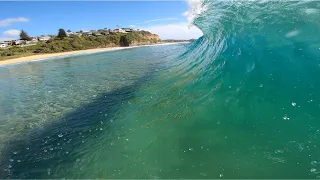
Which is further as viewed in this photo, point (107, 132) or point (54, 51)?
point (54, 51)

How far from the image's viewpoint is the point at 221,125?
481cm

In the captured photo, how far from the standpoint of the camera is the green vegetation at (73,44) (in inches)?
2822

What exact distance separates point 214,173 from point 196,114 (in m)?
1.84

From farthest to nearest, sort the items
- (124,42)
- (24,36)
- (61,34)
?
(24,36) → (124,42) → (61,34)

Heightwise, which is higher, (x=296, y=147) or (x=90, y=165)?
(x=296, y=147)

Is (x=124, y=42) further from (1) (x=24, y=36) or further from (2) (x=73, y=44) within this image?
(1) (x=24, y=36)

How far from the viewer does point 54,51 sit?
3000 inches

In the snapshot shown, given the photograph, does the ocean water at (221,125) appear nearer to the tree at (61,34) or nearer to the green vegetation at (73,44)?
the green vegetation at (73,44)

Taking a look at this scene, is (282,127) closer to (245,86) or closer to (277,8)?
(245,86)

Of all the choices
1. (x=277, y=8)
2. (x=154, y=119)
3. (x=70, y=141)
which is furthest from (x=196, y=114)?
(x=277, y=8)

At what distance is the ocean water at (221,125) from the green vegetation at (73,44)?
Result: 217 ft

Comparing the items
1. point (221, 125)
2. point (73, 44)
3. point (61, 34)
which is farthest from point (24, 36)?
point (221, 125)

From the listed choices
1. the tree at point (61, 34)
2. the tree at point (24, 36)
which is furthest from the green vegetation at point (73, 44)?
the tree at point (24, 36)

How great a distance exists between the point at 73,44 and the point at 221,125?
290ft
